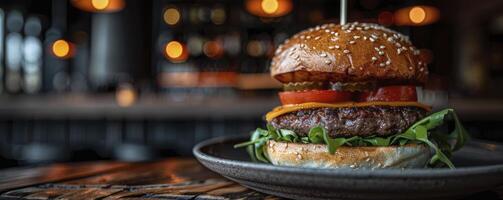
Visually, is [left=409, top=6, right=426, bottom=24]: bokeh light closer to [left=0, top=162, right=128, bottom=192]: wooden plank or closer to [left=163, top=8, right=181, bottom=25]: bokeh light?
[left=163, top=8, right=181, bottom=25]: bokeh light

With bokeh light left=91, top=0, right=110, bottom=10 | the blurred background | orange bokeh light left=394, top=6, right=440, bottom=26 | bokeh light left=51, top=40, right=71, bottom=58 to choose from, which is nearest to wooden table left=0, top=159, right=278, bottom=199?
the blurred background

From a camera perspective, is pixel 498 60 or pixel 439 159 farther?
pixel 498 60

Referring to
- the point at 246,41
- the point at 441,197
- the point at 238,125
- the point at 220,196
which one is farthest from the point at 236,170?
the point at 246,41

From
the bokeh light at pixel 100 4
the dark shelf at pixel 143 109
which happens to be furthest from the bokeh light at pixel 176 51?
the dark shelf at pixel 143 109

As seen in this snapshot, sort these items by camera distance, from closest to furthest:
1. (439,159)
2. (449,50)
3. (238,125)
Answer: (439,159) → (238,125) → (449,50)

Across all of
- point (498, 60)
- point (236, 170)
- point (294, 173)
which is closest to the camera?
point (294, 173)

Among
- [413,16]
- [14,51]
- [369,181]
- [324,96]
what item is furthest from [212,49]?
[369,181]

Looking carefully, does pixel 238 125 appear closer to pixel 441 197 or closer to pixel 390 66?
pixel 390 66
